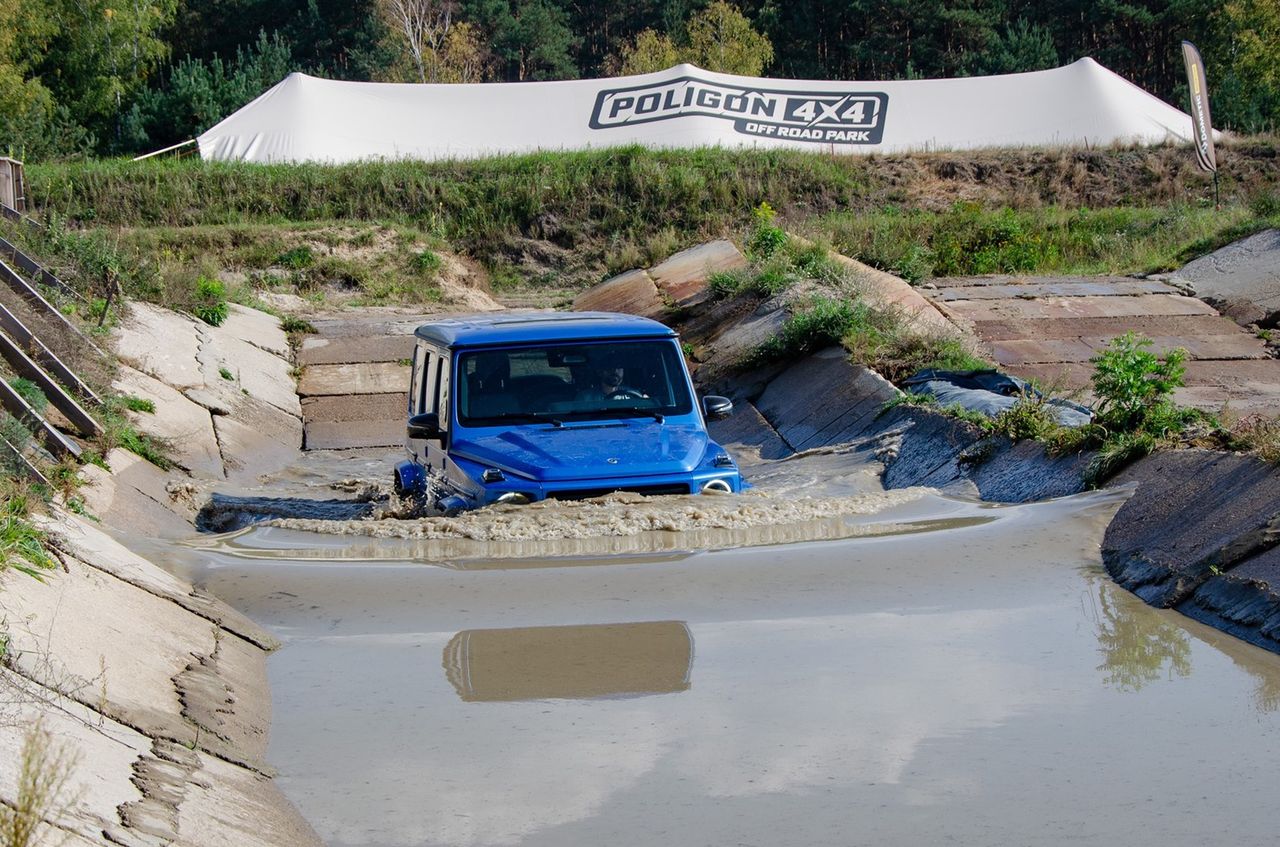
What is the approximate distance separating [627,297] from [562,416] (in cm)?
1533

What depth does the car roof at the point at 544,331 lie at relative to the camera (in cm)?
1055

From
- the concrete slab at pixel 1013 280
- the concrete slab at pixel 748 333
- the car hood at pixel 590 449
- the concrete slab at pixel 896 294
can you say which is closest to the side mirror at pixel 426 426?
the car hood at pixel 590 449

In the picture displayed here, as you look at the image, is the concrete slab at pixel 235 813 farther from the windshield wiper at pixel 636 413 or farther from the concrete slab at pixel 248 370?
the concrete slab at pixel 248 370

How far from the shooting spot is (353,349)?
22.4 m

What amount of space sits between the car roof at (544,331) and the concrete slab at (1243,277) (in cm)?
1309

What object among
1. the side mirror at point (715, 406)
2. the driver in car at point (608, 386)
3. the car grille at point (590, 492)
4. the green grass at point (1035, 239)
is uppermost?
the green grass at point (1035, 239)

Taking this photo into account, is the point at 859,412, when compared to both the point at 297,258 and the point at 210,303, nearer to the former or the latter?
the point at 210,303

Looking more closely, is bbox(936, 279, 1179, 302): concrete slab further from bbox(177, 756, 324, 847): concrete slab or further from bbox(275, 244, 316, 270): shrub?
bbox(177, 756, 324, 847): concrete slab

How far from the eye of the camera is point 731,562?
845cm

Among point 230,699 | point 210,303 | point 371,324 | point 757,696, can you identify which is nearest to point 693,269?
point 371,324

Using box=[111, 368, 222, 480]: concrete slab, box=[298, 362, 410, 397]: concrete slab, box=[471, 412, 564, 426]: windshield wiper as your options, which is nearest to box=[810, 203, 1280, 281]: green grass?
box=[298, 362, 410, 397]: concrete slab

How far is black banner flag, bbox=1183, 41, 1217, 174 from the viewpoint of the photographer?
2778 cm

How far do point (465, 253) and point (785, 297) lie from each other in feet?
41.9

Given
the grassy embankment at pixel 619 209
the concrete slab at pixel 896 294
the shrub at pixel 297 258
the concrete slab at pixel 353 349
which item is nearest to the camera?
the concrete slab at pixel 896 294
